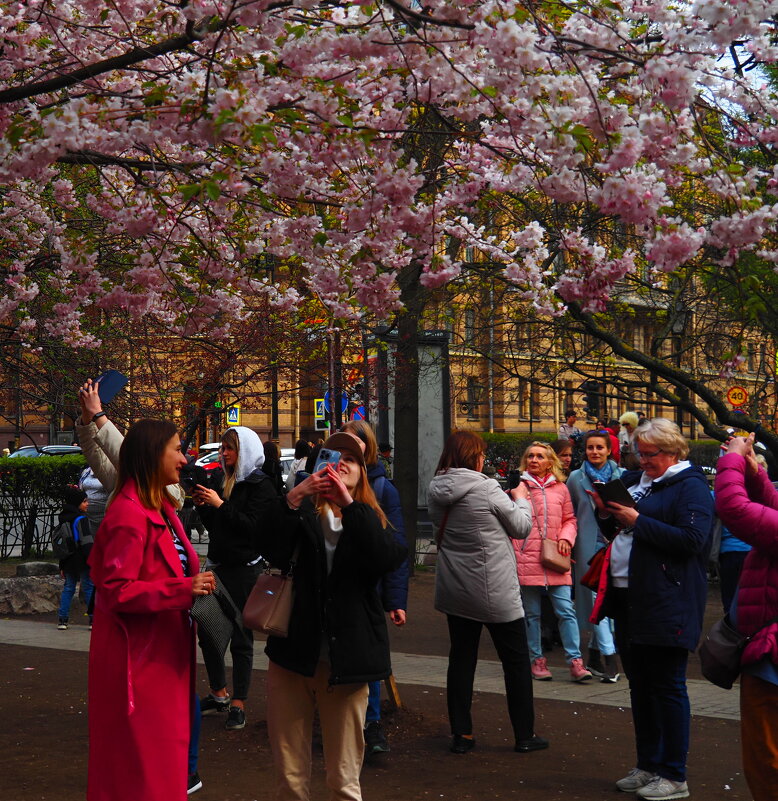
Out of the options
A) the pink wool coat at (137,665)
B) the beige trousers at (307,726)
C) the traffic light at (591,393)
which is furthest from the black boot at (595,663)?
the traffic light at (591,393)

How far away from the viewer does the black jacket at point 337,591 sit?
5.08m

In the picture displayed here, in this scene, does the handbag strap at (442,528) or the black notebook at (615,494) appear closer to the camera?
the black notebook at (615,494)

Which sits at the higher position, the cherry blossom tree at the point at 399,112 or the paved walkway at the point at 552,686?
the cherry blossom tree at the point at 399,112

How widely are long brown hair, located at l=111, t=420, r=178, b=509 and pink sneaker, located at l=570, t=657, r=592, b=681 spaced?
548 cm

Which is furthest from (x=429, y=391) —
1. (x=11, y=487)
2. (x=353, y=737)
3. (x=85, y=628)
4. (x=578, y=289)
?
(x=353, y=737)

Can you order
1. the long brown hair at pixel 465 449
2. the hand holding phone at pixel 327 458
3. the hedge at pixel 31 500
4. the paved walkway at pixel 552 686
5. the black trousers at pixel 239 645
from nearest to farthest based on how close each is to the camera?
the hand holding phone at pixel 327 458
the long brown hair at pixel 465 449
the black trousers at pixel 239 645
the paved walkway at pixel 552 686
the hedge at pixel 31 500

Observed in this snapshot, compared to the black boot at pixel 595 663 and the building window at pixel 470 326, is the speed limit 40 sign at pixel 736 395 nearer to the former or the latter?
the building window at pixel 470 326

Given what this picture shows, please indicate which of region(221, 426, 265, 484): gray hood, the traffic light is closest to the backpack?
region(221, 426, 265, 484): gray hood

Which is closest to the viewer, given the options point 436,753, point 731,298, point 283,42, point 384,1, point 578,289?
point 384,1

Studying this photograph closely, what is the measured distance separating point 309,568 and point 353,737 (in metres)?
0.74

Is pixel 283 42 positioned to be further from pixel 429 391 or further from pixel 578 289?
pixel 429 391

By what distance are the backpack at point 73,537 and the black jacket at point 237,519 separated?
14.7ft

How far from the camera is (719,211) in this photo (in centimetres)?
1557

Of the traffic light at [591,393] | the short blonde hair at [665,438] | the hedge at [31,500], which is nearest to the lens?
the short blonde hair at [665,438]
